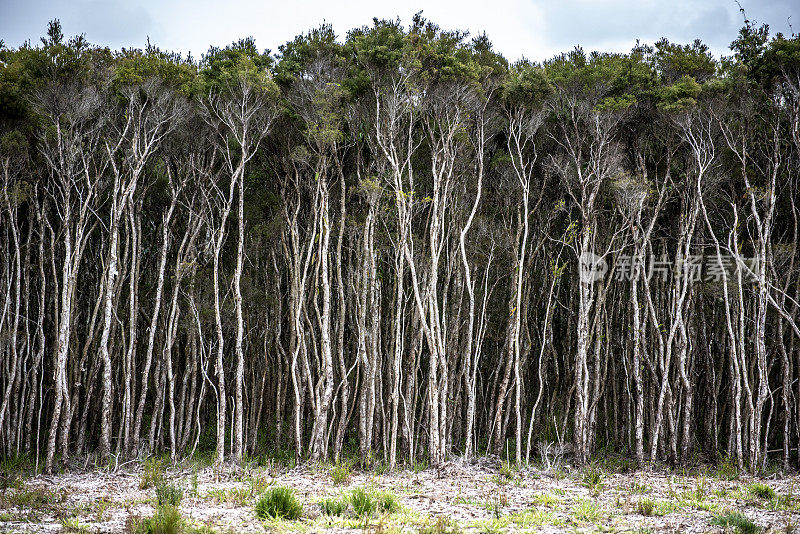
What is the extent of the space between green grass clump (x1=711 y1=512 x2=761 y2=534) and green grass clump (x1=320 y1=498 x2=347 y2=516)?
14.2 ft

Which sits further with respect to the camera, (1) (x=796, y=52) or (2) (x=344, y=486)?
(1) (x=796, y=52)

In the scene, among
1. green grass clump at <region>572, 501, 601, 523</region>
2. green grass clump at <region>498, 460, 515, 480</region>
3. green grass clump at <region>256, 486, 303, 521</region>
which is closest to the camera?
green grass clump at <region>256, 486, 303, 521</region>

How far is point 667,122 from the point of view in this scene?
12391 millimetres

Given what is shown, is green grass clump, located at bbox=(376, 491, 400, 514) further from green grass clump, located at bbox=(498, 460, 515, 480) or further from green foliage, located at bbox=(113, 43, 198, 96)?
green foliage, located at bbox=(113, 43, 198, 96)

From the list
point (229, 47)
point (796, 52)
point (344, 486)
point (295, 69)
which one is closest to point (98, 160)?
point (229, 47)

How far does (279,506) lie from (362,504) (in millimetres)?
958

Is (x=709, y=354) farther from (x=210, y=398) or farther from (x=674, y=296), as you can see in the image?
(x=210, y=398)

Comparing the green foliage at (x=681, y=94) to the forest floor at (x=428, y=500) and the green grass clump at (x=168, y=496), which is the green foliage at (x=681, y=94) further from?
the green grass clump at (x=168, y=496)

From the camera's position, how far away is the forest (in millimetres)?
11477

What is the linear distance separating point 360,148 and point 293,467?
6.90 metres

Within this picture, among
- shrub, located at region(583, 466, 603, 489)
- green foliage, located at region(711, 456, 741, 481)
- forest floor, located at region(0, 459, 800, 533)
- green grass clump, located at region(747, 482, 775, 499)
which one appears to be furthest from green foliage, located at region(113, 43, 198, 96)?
green foliage, located at region(711, 456, 741, 481)

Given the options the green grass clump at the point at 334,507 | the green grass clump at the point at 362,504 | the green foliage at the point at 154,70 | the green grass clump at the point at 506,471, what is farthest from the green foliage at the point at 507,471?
the green foliage at the point at 154,70

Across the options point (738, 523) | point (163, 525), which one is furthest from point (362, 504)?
point (738, 523)

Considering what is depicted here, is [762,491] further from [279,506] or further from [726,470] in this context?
[279,506]
